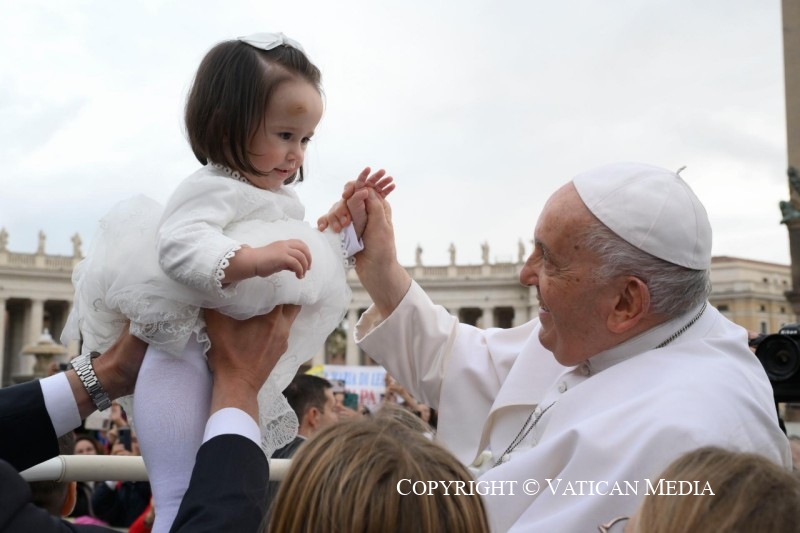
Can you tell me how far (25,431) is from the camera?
77.6 inches

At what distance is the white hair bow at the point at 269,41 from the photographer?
7.54 ft

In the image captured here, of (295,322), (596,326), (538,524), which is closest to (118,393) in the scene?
(295,322)

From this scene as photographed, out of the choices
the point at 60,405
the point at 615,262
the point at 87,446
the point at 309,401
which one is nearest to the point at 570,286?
the point at 615,262

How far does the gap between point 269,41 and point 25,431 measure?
117cm

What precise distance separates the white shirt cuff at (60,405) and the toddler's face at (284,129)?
707 millimetres

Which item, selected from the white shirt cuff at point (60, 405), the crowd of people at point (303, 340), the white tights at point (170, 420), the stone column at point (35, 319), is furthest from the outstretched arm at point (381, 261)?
the stone column at point (35, 319)

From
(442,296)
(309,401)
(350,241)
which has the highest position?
(442,296)

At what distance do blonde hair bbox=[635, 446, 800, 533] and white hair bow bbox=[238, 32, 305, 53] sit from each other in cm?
159

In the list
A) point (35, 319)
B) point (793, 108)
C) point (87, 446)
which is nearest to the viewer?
point (87, 446)

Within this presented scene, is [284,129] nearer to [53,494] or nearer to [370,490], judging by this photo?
[370,490]

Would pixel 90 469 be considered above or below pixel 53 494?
above

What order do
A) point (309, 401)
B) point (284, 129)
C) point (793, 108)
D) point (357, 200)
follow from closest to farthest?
point (284, 129), point (357, 200), point (309, 401), point (793, 108)

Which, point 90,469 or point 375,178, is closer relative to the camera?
point 90,469

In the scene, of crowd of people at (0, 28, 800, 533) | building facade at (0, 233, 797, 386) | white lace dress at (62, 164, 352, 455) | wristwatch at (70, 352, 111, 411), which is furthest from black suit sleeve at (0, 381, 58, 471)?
building facade at (0, 233, 797, 386)
